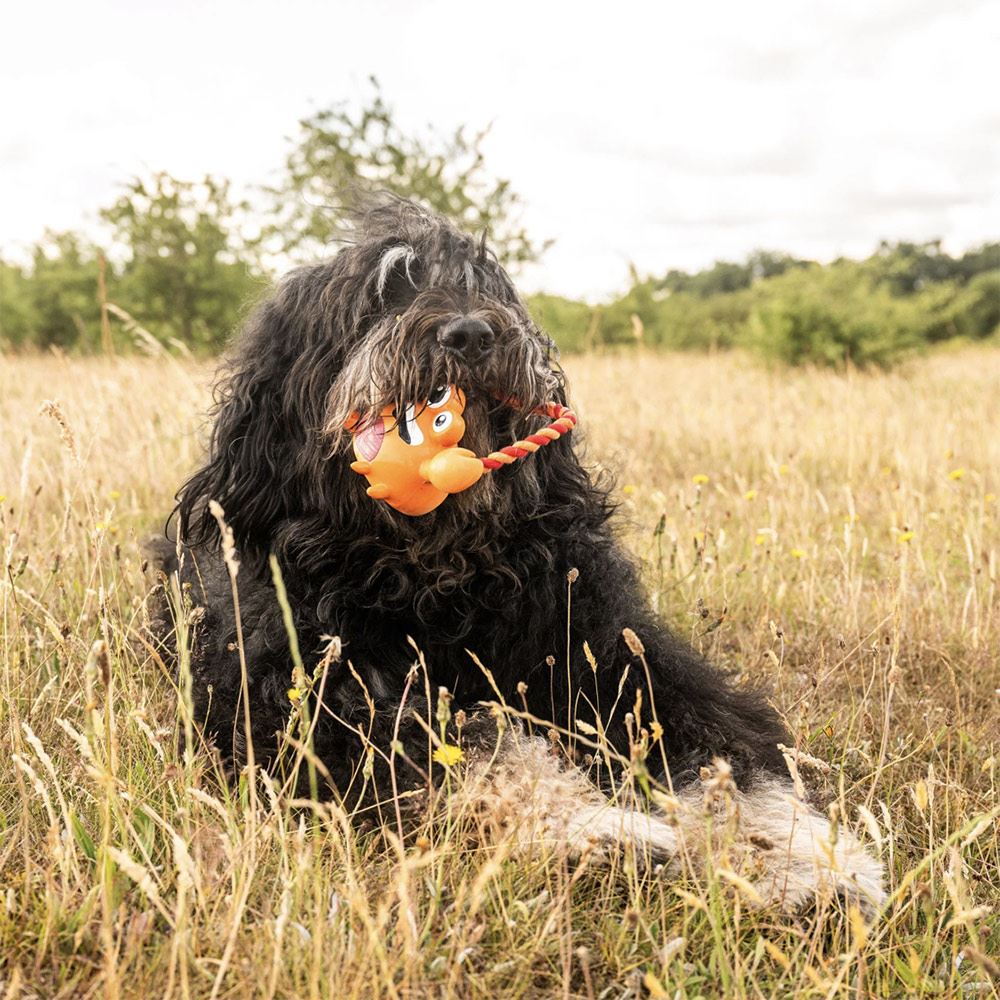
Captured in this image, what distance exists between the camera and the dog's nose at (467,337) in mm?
2555

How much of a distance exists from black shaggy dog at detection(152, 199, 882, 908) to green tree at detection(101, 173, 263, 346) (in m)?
11.2

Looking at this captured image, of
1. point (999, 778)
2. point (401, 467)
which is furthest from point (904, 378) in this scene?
point (401, 467)

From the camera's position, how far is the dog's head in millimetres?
2633

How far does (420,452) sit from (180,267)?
1269 cm

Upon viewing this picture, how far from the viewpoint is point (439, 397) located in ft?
8.54

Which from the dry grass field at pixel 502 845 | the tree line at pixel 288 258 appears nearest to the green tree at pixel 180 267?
the tree line at pixel 288 258

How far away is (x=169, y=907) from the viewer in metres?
2.00

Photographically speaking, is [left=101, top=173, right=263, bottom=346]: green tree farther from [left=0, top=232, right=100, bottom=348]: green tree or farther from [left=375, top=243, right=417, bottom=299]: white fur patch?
[left=375, top=243, right=417, bottom=299]: white fur patch

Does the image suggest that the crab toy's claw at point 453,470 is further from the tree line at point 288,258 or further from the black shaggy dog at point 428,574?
the tree line at point 288,258

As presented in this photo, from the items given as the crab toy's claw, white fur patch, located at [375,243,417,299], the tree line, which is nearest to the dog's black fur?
white fur patch, located at [375,243,417,299]

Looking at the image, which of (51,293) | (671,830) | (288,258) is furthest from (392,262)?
(51,293)

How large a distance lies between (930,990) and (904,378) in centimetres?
1128

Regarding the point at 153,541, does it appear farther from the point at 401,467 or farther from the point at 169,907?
the point at 169,907

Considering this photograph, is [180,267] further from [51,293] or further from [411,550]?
[411,550]
